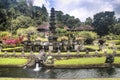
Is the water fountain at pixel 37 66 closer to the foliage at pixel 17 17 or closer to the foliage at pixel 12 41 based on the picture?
the foliage at pixel 12 41

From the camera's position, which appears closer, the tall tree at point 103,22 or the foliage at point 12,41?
the foliage at point 12,41

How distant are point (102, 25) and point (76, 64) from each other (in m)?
67.8

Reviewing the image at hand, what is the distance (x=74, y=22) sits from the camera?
133875 mm

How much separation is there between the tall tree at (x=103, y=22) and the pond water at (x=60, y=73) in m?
66.1

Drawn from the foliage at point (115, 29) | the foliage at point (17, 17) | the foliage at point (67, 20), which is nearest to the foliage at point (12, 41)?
the foliage at point (17, 17)

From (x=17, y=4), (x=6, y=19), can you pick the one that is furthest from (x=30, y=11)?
(x=6, y=19)

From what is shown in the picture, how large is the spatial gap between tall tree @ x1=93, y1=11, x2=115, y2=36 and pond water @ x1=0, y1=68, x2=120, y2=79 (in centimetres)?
6606

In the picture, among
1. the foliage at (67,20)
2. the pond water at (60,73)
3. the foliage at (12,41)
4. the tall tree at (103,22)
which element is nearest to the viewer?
the pond water at (60,73)

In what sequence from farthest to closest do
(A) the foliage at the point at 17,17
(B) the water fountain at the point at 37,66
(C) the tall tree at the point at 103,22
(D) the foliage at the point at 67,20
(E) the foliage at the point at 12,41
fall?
(D) the foliage at the point at 67,20 < (C) the tall tree at the point at 103,22 < (A) the foliage at the point at 17,17 < (E) the foliage at the point at 12,41 < (B) the water fountain at the point at 37,66

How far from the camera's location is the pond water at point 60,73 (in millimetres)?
27530

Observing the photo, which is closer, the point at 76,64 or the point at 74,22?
the point at 76,64

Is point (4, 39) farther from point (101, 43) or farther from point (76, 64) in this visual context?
point (76, 64)

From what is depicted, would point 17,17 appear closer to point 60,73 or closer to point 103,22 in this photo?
point 103,22

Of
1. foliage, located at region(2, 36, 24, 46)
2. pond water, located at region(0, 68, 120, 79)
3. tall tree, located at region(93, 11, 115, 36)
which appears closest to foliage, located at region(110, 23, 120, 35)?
tall tree, located at region(93, 11, 115, 36)
